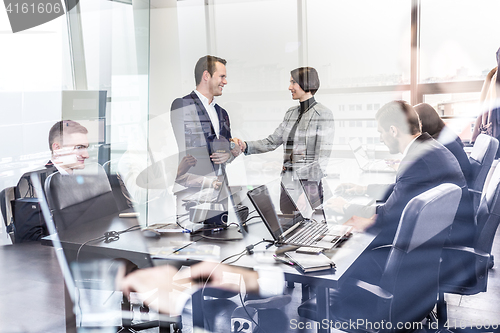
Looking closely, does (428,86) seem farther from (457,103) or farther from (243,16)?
(243,16)

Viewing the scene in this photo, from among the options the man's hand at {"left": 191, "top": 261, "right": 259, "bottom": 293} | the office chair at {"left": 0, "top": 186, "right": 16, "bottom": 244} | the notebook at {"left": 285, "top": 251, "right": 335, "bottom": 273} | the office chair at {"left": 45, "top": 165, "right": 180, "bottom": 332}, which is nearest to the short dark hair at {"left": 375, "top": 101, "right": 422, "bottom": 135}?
the notebook at {"left": 285, "top": 251, "right": 335, "bottom": 273}

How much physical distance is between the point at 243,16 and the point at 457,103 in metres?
2.50

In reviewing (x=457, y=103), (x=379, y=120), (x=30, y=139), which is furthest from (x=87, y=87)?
(x=457, y=103)

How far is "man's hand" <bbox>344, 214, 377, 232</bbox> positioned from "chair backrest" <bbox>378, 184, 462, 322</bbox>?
0.35 meters

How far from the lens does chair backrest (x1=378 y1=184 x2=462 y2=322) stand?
1.36 meters

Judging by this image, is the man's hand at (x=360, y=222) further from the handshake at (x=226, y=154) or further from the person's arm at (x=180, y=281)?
the handshake at (x=226, y=154)

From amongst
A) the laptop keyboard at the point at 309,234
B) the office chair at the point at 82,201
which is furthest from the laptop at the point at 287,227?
the office chair at the point at 82,201

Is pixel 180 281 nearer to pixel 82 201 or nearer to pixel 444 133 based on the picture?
pixel 82 201

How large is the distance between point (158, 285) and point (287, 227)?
0.69 m

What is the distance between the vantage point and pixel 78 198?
2.23 metres

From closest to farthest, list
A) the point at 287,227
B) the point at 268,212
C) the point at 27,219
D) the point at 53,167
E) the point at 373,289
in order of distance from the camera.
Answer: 1. the point at 373,289
2. the point at 268,212
3. the point at 287,227
4. the point at 53,167
5. the point at 27,219

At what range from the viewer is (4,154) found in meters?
3.05

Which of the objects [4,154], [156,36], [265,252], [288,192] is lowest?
[265,252]

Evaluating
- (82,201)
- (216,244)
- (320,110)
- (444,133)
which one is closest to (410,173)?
(216,244)
